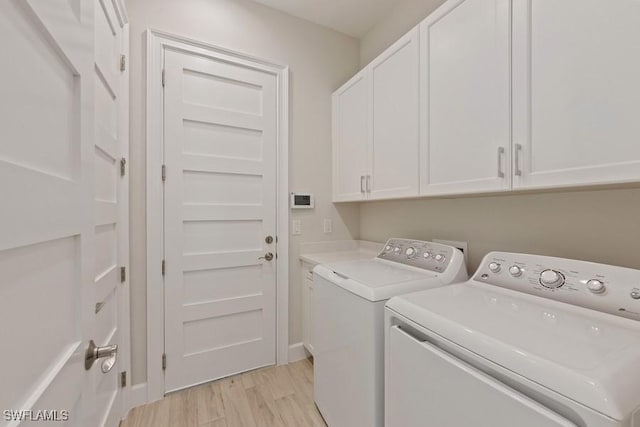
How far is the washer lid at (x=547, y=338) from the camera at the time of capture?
56 centimetres

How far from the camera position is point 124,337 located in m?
1.63

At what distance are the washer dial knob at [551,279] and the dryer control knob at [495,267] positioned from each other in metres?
0.16

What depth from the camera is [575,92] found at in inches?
36.5

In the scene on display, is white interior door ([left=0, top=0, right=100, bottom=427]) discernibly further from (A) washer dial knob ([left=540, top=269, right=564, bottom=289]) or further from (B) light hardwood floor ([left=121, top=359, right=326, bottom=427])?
(A) washer dial knob ([left=540, top=269, right=564, bottom=289])

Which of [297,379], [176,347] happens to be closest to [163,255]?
[176,347]

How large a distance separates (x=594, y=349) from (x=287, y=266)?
1793mm


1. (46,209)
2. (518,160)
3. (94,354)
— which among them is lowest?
(94,354)

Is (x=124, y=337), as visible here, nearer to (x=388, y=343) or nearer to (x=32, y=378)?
(x=32, y=378)

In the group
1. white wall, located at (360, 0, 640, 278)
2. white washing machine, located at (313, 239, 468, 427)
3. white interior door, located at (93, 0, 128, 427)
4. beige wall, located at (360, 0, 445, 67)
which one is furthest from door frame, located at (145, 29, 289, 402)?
white wall, located at (360, 0, 640, 278)

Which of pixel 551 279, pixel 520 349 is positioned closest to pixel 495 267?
pixel 551 279

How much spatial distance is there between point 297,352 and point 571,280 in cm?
190

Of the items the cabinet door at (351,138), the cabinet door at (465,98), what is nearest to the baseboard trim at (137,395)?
the cabinet door at (351,138)

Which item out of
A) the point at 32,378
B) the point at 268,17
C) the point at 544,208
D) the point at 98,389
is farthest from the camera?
the point at 268,17

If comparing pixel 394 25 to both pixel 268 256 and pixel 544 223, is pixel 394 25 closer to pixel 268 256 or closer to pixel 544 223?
pixel 544 223
